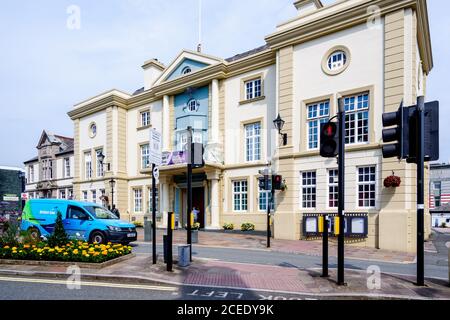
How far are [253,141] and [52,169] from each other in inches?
1092

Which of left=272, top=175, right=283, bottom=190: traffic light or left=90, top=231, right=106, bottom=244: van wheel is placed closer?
left=90, top=231, right=106, bottom=244: van wheel

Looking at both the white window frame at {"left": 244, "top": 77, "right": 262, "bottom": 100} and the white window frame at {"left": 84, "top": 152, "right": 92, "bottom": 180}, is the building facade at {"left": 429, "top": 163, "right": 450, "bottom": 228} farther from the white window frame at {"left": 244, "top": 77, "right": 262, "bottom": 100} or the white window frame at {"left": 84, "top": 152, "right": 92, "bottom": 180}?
the white window frame at {"left": 84, "top": 152, "right": 92, "bottom": 180}

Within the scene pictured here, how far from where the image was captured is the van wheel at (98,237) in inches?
440

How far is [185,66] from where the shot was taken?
22781mm

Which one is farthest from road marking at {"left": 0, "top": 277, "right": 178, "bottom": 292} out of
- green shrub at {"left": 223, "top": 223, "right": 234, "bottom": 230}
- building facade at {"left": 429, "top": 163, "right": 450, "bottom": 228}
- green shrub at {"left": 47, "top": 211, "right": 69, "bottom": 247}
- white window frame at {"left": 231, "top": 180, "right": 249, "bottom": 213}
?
building facade at {"left": 429, "top": 163, "right": 450, "bottom": 228}

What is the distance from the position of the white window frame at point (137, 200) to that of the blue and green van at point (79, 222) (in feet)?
42.0

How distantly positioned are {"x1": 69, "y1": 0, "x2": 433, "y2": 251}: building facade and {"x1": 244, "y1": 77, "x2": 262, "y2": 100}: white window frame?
2.6 inches

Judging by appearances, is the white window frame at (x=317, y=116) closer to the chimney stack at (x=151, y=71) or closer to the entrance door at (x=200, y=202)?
the entrance door at (x=200, y=202)

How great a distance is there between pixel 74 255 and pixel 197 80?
15.7 m

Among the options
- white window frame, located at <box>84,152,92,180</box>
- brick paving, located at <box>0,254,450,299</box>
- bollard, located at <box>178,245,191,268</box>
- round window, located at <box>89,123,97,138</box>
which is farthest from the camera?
white window frame, located at <box>84,152,92,180</box>

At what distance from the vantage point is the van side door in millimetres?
11500

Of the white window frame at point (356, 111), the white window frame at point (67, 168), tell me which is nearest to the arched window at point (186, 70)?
the white window frame at point (356, 111)

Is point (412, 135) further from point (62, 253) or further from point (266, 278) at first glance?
point (62, 253)
